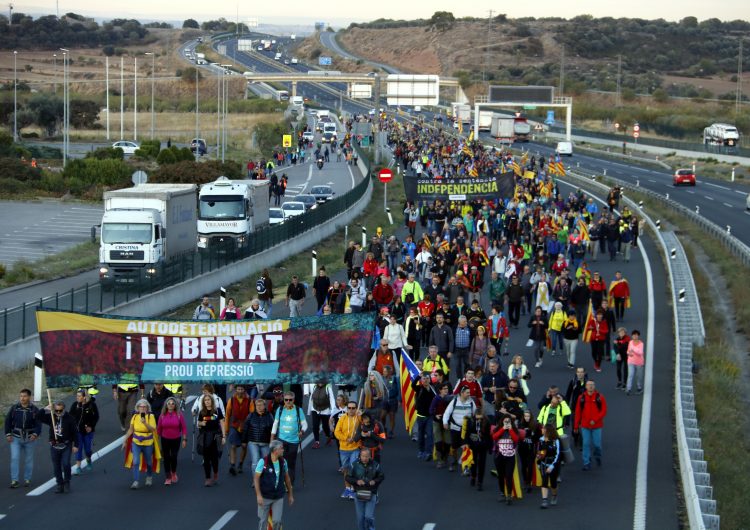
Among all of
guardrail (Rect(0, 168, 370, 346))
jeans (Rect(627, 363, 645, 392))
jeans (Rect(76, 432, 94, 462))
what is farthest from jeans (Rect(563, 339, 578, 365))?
jeans (Rect(76, 432, 94, 462))

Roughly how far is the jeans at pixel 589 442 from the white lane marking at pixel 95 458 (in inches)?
255

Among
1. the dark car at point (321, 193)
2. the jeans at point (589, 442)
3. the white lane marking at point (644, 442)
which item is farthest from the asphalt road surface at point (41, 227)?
the jeans at point (589, 442)

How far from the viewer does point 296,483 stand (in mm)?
16688

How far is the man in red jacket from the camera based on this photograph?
17391 millimetres

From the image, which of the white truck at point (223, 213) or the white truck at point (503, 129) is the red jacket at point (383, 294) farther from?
the white truck at point (503, 129)

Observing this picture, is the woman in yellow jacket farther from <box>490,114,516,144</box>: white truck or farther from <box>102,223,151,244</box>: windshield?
<box>490,114,516,144</box>: white truck

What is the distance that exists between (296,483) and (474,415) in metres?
2.38

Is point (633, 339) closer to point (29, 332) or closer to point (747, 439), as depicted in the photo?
point (747, 439)

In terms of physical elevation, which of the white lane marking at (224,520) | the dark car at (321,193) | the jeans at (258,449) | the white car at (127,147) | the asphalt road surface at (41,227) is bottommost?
the asphalt road surface at (41,227)

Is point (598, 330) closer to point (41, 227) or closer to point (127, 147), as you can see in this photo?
point (41, 227)

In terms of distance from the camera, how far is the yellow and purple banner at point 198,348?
1675 cm

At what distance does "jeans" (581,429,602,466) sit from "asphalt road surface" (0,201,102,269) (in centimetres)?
2720

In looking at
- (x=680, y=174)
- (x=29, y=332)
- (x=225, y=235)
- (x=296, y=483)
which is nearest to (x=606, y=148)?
(x=680, y=174)

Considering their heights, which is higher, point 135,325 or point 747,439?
point 135,325
